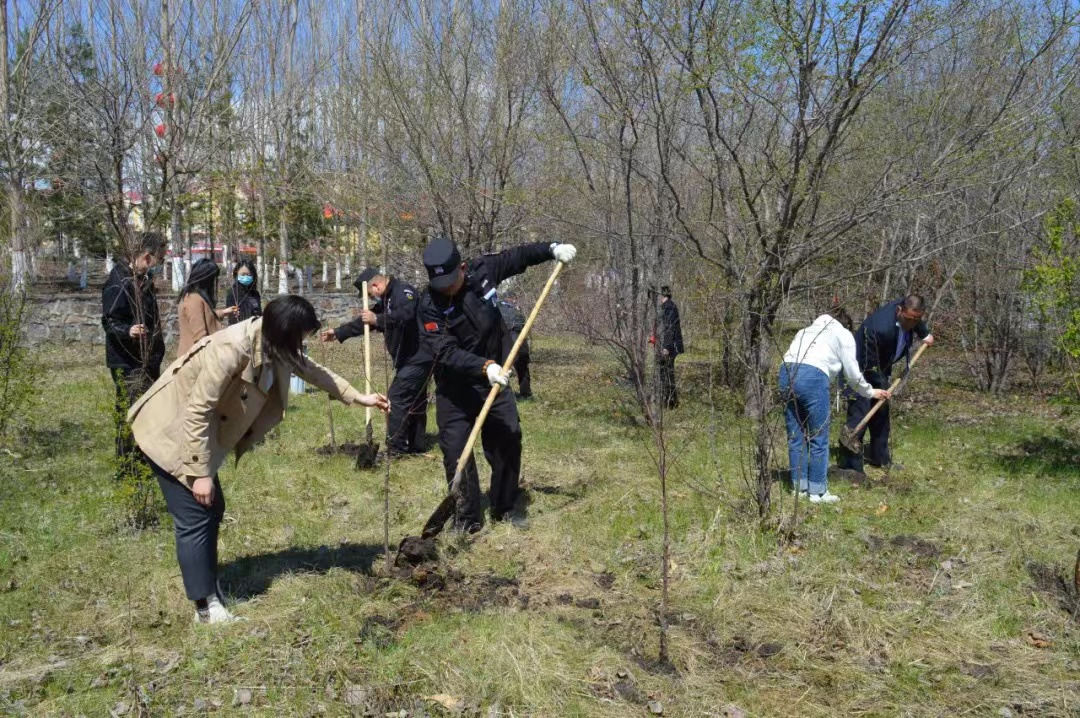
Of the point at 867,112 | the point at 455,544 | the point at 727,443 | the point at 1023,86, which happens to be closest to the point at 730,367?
the point at 727,443

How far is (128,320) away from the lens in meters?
5.91

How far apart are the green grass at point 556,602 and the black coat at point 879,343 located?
3.04ft

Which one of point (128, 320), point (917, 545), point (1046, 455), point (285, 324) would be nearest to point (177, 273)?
point (128, 320)

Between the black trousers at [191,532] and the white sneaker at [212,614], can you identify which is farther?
the white sneaker at [212,614]

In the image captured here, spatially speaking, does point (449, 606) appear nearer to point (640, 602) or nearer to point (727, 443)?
point (640, 602)

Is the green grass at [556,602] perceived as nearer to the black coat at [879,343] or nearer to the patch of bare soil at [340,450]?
the patch of bare soil at [340,450]

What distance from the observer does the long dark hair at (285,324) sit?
3664 millimetres

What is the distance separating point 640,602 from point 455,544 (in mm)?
1315

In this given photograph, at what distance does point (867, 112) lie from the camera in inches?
322

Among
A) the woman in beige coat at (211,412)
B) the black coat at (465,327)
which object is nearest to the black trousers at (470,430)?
the black coat at (465,327)

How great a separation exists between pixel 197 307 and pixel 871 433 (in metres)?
5.58

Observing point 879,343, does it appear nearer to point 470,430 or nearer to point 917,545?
point 917,545

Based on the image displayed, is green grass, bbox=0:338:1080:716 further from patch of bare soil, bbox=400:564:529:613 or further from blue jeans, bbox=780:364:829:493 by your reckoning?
blue jeans, bbox=780:364:829:493

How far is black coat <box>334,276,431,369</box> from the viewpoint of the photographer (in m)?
7.47
